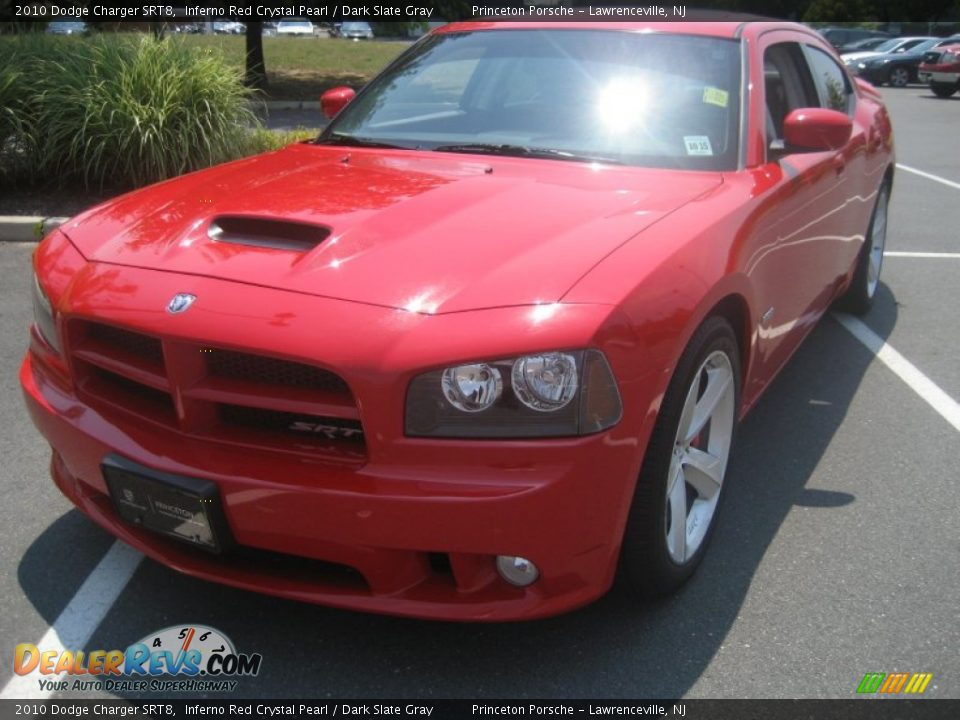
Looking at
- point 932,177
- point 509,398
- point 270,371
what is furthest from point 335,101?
point 932,177

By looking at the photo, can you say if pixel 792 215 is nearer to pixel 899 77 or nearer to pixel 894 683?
pixel 894 683

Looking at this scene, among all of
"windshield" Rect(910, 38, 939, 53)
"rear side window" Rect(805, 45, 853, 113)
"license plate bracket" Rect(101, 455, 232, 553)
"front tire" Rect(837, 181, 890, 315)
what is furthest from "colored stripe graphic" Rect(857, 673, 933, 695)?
"windshield" Rect(910, 38, 939, 53)

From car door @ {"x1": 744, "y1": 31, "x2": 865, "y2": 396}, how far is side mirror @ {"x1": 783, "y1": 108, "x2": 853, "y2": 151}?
9cm

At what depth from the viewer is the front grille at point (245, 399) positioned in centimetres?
227

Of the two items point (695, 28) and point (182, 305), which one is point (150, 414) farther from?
point (695, 28)

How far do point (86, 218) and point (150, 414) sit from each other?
923mm

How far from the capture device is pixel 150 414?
247cm

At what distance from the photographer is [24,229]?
23.6 ft

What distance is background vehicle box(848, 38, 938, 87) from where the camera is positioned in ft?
87.8

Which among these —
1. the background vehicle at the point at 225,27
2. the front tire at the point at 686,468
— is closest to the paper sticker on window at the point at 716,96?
the front tire at the point at 686,468

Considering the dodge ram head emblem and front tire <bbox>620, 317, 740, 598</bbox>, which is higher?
the dodge ram head emblem

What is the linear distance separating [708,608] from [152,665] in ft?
4.97

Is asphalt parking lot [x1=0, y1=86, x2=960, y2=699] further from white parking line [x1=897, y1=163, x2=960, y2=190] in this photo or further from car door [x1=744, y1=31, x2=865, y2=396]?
white parking line [x1=897, y1=163, x2=960, y2=190]

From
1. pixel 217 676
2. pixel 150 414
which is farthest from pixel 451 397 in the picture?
pixel 217 676
